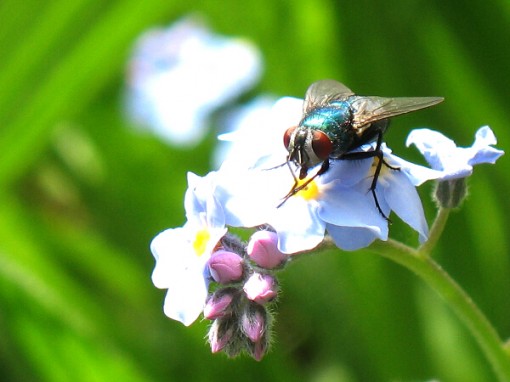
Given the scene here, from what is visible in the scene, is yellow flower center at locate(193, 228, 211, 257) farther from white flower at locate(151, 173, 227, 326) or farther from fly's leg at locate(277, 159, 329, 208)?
fly's leg at locate(277, 159, 329, 208)

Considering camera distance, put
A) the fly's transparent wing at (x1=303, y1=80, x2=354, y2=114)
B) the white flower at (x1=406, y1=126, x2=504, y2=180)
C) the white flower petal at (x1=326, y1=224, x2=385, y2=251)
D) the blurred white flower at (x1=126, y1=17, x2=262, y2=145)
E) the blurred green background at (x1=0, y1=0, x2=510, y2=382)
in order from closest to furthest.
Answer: the white flower petal at (x1=326, y1=224, x2=385, y2=251) < the white flower at (x1=406, y1=126, x2=504, y2=180) < the fly's transparent wing at (x1=303, y1=80, x2=354, y2=114) < the blurred green background at (x1=0, y1=0, x2=510, y2=382) < the blurred white flower at (x1=126, y1=17, x2=262, y2=145)

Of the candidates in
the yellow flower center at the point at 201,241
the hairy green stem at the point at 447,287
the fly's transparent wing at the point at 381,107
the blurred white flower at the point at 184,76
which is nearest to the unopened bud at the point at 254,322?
the yellow flower center at the point at 201,241

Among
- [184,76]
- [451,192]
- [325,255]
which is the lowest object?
[325,255]

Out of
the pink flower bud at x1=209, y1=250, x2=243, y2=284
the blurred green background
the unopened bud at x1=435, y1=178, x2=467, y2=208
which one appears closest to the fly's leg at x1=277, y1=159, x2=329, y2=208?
the pink flower bud at x1=209, y1=250, x2=243, y2=284

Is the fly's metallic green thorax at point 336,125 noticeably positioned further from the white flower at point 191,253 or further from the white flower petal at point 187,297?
the white flower petal at point 187,297

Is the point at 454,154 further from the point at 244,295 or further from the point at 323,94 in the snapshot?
the point at 244,295

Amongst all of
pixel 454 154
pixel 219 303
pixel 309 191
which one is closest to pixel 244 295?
pixel 219 303

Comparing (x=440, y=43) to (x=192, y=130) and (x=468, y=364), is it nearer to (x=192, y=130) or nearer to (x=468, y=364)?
(x=468, y=364)
